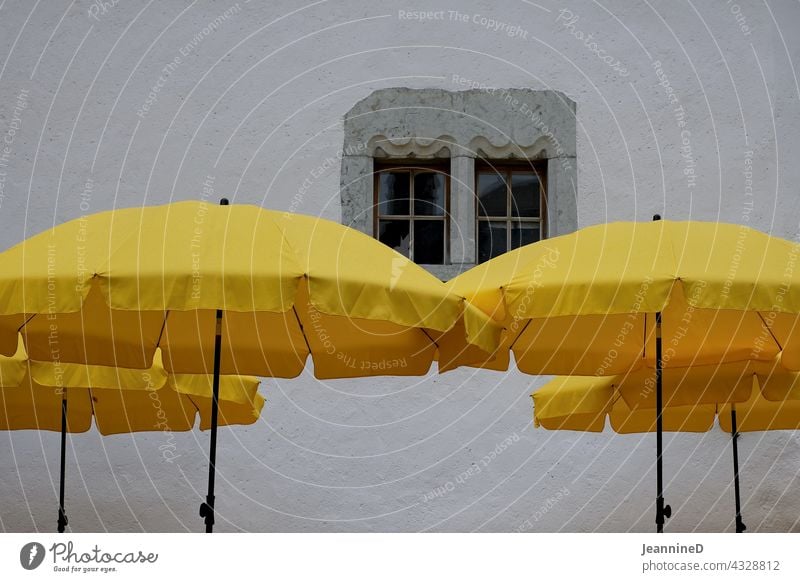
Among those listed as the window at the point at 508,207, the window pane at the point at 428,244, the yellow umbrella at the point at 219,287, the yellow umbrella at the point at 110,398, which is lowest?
the yellow umbrella at the point at 110,398

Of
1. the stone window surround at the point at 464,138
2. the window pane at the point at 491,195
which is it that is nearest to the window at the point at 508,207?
the window pane at the point at 491,195

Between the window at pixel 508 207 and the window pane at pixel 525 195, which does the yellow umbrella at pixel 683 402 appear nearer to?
the window at pixel 508 207

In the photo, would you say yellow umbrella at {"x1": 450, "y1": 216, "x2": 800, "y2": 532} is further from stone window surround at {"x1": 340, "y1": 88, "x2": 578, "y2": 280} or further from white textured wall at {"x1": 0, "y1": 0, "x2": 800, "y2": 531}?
stone window surround at {"x1": 340, "y1": 88, "x2": 578, "y2": 280}

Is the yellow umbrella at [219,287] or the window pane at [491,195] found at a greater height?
the window pane at [491,195]

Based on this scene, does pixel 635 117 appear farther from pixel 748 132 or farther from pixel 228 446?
pixel 228 446

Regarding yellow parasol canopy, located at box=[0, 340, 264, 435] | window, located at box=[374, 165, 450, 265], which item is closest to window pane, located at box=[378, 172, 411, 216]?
window, located at box=[374, 165, 450, 265]

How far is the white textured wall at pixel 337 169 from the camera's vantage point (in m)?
8.54

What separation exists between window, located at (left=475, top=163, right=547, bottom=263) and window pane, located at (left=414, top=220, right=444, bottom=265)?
0.30 meters

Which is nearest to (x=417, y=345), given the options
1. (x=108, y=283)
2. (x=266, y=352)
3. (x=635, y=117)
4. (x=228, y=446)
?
(x=266, y=352)

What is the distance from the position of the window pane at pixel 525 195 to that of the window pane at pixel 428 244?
1.99ft

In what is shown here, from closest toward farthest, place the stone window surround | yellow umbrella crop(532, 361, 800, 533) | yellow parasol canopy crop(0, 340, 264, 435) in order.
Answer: yellow umbrella crop(532, 361, 800, 533) < yellow parasol canopy crop(0, 340, 264, 435) < the stone window surround

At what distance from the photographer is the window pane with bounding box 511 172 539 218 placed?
909 cm

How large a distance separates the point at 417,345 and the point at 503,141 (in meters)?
3.20

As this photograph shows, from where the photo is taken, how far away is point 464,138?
8977 mm
